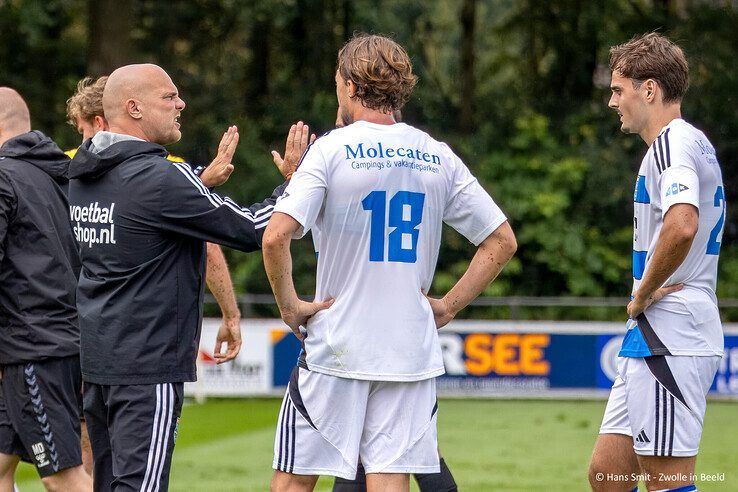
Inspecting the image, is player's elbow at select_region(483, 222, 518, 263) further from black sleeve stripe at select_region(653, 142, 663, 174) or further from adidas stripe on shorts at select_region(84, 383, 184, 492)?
adidas stripe on shorts at select_region(84, 383, 184, 492)

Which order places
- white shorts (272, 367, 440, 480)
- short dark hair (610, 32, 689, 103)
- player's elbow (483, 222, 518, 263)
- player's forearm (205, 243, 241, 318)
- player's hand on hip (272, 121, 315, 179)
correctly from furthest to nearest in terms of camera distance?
player's forearm (205, 243, 241, 318) < short dark hair (610, 32, 689, 103) < player's hand on hip (272, 121, 315, 179) < player's elbow (483, 222, 518, 263) < white shorts (272, 367, 440, 480)

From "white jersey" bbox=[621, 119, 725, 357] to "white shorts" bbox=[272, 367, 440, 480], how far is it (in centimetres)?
106

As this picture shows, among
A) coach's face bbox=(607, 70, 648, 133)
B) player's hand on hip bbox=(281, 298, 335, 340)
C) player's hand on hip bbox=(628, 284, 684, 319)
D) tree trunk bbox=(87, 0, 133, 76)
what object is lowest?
player's hand on hip bbox=(281, 298, 335, 340)

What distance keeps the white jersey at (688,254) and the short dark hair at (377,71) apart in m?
1.12

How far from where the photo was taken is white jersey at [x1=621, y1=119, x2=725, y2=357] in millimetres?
4617

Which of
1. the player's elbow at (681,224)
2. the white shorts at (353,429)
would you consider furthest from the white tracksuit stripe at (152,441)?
the player's elbow at (681,224)

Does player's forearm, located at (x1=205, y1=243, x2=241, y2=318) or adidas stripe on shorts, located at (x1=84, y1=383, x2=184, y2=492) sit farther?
player's forearm, located at (x1=205, y1=243, x2=241, y2=318)

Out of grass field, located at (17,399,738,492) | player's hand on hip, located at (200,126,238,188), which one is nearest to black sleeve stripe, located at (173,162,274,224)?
player's hand on hip, located at (200,126,238,188)

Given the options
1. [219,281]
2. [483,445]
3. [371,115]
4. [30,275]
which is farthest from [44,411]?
[483,445]

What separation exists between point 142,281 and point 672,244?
2089 millimetres

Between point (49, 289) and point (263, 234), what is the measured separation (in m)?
1.62

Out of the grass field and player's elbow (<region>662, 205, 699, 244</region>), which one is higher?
player's elbow (<region>662, 205, 699, 244</region>)

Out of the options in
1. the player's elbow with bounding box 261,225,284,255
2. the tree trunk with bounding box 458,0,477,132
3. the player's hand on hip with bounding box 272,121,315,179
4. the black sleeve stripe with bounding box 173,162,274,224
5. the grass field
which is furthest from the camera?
the tree trunk with bounding box 458,0,477,132

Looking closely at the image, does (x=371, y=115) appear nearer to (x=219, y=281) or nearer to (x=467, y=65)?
(x=219, y=281)
